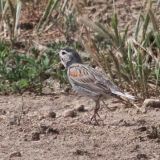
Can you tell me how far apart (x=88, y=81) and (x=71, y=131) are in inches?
33.0

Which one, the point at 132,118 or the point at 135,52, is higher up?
the point at 135,52

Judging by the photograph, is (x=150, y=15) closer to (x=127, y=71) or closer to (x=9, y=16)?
(x=127, y=71)

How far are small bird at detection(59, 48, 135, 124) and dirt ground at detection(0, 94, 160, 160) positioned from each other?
24cm

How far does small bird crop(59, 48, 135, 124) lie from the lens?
7871 mm

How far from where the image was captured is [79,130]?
7.55 metres

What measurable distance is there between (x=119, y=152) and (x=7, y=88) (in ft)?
7.93

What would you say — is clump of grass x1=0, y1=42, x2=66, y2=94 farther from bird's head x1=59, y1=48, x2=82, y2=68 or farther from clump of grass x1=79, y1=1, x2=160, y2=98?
clump of grass x1=79, y1=1, x2=160, y2=98

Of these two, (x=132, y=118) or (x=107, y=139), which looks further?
(x=132, y=118)

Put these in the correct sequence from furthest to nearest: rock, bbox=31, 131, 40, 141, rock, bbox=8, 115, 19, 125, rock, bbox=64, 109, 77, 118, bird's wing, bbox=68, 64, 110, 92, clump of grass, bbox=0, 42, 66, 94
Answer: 1. clump of grass, bbox=0, 42, 66, 94
2. rock, bbox=64, 109, 77, 118
3. bird's wing, bbox=68, 64, 110, 92
4. rock, bbox=8, 115, 19, 125
5. rock, bbox=31, 131, 40, 141

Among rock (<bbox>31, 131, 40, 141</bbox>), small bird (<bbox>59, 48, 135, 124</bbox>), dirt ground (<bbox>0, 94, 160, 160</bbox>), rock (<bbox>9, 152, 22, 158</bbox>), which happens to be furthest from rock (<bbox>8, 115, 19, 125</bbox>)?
rock (<bbox>9, 152, 22, 158</bbox>)

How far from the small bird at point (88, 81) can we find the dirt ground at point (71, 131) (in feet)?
0.80

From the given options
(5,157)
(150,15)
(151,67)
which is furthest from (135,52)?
(5,157)

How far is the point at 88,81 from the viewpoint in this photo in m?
8.16

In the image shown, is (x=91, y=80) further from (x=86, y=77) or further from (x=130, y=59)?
(x=130, y=59)
